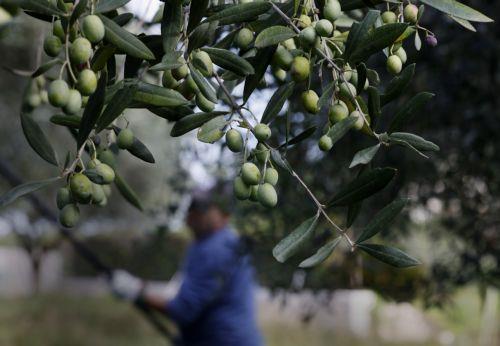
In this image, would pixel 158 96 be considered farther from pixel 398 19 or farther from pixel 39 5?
pixel 398 19

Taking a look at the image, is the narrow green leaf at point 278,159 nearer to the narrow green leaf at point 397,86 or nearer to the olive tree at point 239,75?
the olive tree at point 239,75

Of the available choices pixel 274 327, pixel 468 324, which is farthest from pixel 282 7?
pixel 468 324

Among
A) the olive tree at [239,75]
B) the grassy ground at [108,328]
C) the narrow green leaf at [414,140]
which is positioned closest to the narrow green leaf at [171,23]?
the olive tree at [239,75]

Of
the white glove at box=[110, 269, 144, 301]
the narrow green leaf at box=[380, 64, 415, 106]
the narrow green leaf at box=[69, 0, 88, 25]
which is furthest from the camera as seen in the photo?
the white glove at box=[110, 269, 144, 301]

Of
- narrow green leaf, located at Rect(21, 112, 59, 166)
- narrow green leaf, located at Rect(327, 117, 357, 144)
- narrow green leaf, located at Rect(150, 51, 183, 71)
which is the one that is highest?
narrow green leaf, located at Rect(150, 51, 183, 71)

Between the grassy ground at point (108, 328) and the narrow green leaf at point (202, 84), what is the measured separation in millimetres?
6656

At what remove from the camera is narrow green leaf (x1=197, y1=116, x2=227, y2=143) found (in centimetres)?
68

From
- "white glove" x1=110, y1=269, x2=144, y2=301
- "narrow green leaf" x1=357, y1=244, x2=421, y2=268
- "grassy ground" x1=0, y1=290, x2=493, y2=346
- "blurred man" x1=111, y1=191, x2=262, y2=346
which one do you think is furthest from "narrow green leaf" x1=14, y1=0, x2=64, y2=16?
"grassy ground" x1=0, y1=290, x2=493, y2=346

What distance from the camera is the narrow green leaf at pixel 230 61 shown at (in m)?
0.68

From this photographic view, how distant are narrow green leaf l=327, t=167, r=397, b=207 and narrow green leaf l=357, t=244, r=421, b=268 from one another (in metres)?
0.04

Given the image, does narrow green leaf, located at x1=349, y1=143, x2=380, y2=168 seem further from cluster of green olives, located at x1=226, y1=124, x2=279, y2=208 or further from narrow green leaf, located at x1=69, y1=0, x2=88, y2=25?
narrow green leaf, located at x1=69, y1=0, x2=88, y2=25

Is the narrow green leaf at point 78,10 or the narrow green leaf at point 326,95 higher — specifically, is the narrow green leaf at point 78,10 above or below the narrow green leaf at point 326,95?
above

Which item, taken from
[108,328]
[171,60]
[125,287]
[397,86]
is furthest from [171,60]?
[108,328]

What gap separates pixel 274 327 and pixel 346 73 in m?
7.95
